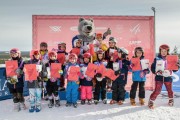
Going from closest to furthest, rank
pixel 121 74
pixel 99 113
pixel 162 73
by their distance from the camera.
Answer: pixel 99 113, pixel 162 73, pixel 121 74

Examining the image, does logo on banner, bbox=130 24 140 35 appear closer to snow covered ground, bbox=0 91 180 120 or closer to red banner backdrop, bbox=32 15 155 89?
red banner backdrop, bbox=32 15 155 89

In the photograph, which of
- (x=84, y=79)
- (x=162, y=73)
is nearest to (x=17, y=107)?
(x=84, y=79)

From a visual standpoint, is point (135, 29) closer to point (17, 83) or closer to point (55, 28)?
point (55, 28)

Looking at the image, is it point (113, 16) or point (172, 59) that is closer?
point (172, 59)

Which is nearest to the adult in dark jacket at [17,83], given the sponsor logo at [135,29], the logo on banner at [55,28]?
the logo on banner at [55,28]

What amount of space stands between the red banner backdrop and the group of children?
59.4 inches

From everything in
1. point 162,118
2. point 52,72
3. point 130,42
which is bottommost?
point 162,118

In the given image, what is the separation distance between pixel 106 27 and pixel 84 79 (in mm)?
2511

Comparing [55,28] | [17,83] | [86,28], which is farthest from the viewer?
[55,28]

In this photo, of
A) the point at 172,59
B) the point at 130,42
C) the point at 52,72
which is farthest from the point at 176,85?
the point at 52,72

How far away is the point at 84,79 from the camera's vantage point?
23.2ft

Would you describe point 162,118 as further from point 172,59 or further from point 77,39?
point 77,39

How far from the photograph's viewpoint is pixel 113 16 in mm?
8945

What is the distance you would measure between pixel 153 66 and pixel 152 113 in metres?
1.18
